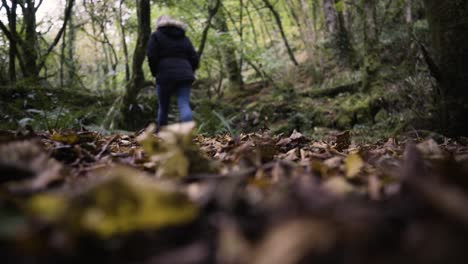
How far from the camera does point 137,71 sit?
226 inches

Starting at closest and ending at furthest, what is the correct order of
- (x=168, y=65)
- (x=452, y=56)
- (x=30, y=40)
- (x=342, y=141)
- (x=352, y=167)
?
(x=352, y=167) → (x=342, y=141) → (x=452, y=56) → (x=168, y=65) → (x=30, y=40)

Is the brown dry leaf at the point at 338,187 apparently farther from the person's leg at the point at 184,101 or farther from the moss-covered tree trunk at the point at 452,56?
the person's leg at the point at 184,101

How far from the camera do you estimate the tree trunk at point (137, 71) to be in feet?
17.4

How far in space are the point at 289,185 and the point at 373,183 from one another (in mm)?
187

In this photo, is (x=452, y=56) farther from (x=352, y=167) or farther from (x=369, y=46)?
(x=369, y=46)

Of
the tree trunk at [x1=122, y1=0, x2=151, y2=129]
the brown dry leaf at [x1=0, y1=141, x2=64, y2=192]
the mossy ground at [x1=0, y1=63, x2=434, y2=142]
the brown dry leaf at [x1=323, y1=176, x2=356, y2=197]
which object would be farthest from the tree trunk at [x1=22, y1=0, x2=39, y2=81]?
the brown dry leaf at [x1=323, y1=176, x2=356, y2=197]

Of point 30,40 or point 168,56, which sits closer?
point 168,56

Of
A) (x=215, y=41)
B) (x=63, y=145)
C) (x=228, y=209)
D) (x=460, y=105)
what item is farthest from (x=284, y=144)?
(x=215, y=41)

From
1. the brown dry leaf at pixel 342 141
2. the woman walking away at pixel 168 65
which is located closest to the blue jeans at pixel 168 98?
the woman walking away at pixel 168 65

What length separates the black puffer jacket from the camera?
4648 mm

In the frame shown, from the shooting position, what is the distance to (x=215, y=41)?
8.64 m

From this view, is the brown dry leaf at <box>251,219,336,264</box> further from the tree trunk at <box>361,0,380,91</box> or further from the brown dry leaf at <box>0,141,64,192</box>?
the tree trunk at <box>361,0,380,91</box>

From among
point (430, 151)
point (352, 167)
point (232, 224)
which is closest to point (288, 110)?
point (430, 151)

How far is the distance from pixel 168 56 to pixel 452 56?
10.7 ft
